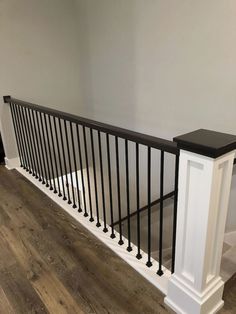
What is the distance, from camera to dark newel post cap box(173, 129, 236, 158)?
1.01m

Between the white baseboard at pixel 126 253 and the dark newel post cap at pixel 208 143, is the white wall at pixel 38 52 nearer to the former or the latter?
the white baseboard at pixel 126 253

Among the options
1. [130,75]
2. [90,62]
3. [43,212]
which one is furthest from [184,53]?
[43,212]

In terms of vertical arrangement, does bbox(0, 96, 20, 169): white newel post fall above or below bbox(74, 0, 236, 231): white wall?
below

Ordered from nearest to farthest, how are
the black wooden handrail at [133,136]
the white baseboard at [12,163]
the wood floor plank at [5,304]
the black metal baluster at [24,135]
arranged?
1. the black wooden handrail at [133,136]
2. the wood floor plank at [5,304]
3. the black metal baluster at [24,135]
4. the white baseboard at [12,163]

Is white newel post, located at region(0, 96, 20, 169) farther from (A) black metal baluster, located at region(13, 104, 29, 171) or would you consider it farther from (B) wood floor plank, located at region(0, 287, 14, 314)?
(B) wood floor plank, located at region(0, 287, 14, 314)

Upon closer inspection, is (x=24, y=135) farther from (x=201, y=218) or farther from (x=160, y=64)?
(x=201, y=218)

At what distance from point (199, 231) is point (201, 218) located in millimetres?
76

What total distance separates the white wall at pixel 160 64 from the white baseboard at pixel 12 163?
131 centimetres

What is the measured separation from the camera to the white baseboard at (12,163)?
3.43 m

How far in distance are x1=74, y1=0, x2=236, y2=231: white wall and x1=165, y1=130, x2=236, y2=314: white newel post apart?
51.4 inches

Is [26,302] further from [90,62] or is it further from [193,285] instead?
[90,62]

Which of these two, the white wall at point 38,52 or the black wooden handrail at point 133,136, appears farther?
the white wall at point 38,52

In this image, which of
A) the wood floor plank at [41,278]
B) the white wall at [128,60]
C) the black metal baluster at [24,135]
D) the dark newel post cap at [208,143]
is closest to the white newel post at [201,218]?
the dark newel post cap at [208,143]

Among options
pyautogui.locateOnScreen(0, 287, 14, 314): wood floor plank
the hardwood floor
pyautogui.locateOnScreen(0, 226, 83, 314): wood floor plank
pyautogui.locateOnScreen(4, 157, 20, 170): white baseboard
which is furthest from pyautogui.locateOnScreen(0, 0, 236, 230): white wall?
pyautogui.locateOnScreen(0, 287, 14, 314): wood floor plank
